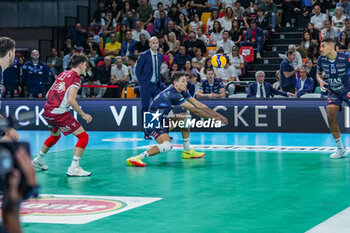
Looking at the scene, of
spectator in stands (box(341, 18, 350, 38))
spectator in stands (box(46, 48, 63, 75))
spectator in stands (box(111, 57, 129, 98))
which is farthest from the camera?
spectator in stands (box(46, 48, 63, 75))

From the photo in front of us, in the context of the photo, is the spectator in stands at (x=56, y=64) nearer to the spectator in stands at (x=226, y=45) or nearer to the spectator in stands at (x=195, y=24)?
the spectator in stands at (x=195, y=24)

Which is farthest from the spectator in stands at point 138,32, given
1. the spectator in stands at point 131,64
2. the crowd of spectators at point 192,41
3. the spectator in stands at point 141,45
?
the spectator in stands at point 131,64

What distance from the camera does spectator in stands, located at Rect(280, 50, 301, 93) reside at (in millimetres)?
17469

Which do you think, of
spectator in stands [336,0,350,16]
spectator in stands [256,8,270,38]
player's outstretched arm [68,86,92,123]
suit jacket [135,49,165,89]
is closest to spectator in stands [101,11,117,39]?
spectator in stands [256,8,270,38]

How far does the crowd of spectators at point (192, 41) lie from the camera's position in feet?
60.7

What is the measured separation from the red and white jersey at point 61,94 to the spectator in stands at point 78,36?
15.0 m

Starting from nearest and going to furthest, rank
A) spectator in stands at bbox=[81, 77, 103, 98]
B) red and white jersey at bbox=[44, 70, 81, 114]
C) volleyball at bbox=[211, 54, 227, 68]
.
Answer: red and white jersey at bbox=[44, 70, 81, 114], volleyball at bbox=[211, 54, 227, 68], spectator in stands at bbox=[81, 77, 103, 98]

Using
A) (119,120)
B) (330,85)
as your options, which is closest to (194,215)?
(330,85)

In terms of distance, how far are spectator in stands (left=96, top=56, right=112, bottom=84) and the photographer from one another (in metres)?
17.7

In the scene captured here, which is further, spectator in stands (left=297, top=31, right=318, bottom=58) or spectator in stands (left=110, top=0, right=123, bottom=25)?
spectator in stands (left=110, top=0, right=123, bottom=25)

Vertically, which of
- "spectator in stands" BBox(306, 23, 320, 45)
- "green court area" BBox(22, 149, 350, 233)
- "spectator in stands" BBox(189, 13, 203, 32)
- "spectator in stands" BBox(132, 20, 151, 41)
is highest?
"spectator in stands" BBox(189, 13, 203, 32)

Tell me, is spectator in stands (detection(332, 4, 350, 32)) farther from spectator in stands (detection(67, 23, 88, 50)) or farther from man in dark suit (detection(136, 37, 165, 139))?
spectator in stands (detection(67, 23, 88, 50))

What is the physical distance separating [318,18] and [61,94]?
12.9 meters

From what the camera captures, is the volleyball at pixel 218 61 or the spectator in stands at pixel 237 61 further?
the spectator in stands at pixel 237 61
